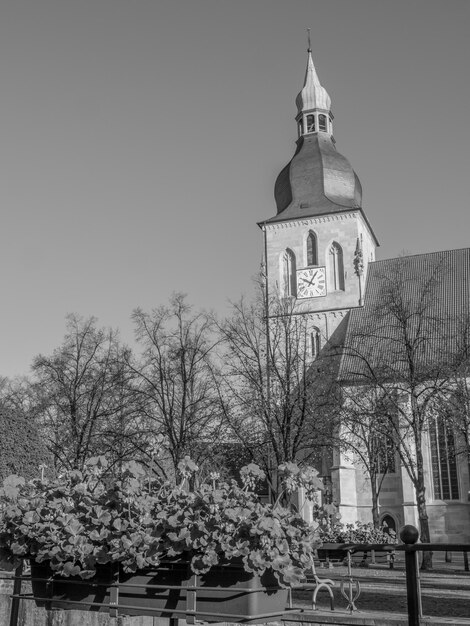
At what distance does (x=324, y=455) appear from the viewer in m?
35.1

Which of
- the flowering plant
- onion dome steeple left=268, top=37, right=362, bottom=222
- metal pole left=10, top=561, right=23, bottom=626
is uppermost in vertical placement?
onion dome steeple left=268, top=37, right=362, bottom=222

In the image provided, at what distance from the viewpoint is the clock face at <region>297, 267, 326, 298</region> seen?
41969 mm

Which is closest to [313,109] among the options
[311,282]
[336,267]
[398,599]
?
[336,267]

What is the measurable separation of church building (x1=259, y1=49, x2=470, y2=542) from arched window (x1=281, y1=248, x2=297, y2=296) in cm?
6

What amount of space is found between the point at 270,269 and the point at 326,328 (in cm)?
542

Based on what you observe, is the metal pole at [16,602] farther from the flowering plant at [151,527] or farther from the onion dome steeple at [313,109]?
the onion dome steeple at [313,109]

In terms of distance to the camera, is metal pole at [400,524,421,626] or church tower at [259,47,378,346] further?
church tower at [259,47,378,346]

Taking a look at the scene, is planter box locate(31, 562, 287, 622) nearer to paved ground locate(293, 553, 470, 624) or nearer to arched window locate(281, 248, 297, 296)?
paved ground locate(293, 553, 470, 624)

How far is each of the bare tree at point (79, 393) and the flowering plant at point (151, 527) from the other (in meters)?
22.6

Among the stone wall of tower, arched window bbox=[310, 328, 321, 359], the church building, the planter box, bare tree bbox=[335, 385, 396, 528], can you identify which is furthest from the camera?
the stone wall of tower

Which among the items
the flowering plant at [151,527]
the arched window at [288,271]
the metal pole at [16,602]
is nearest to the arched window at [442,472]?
the arched window at [288,271]

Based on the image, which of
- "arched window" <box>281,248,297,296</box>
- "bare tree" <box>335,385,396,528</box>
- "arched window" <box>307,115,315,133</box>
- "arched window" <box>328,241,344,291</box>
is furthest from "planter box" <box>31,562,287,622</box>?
"arched window" <box>307,115,315,133</box>

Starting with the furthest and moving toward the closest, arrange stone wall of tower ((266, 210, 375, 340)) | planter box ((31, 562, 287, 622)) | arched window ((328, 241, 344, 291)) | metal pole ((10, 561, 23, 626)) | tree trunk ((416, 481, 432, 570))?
arched window ((328, 241, 344, 291)) < stone wall of tower ((266, 210, 375, 340)) < tree trunk ((416, 481, 432, 570)) < metal pole ((10, 561, 23, 626)) < planter box ((31, 562, 287, 622))

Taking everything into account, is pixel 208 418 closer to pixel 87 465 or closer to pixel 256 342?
pixel 256 342
